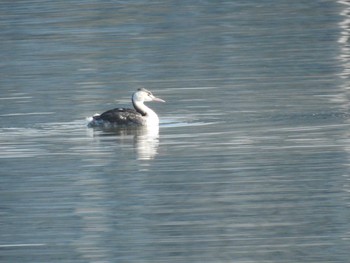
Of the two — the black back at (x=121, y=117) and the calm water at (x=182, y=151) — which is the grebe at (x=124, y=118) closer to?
the black back at (x=121, y=117)

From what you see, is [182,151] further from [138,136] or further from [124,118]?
[124,118]

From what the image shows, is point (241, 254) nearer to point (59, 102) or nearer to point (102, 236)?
point (102, 236)

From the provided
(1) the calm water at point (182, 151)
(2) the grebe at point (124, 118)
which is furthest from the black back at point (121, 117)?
(1) the calm water at point (182, 151)

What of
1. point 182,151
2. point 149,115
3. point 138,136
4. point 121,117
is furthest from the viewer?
point 149,115

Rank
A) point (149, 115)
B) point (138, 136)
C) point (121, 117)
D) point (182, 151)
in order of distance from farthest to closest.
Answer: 1. point (149, 115)
2. point (121, 117)
3. point (138, 136)
4. point (182, 151)

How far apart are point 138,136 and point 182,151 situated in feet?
7.44

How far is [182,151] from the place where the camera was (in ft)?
61.3

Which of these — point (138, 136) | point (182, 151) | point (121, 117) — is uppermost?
point (182, 151)

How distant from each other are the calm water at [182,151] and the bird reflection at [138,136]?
39 mm

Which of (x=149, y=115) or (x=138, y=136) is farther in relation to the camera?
(x=149, y=115)

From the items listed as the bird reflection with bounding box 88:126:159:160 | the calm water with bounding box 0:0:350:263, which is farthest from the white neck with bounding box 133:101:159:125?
the calm water with bounding box 0:0:350:263

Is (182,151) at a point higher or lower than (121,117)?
higher

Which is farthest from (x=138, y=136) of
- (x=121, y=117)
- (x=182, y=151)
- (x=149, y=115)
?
(x=182, y=151)

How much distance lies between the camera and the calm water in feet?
44.5
